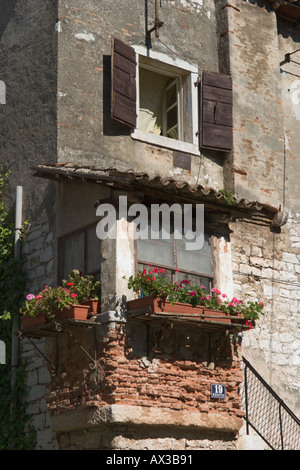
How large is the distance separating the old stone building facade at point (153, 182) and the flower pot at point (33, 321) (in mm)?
347

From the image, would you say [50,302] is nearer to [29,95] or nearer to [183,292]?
[183,292]

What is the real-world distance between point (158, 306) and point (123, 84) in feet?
13.2

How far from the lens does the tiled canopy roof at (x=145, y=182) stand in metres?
10.1

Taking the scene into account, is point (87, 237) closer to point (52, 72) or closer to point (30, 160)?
point (30, 160)

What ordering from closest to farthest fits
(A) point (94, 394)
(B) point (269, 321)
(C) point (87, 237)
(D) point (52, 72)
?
(A) point (94, 394) → (C) point (87, 237) → (D) point (52, 72) → (B) point (269, 321)

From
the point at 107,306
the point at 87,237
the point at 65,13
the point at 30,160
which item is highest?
the point at 65,13

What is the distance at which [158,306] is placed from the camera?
9750 mm

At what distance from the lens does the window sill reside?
12289 mm

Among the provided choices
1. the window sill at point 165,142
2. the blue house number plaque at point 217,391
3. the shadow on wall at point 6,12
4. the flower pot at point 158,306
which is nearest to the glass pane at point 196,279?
the flower pot at point 158,306

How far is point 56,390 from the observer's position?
1044cm

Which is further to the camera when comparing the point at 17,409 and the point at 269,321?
the point at 269,321

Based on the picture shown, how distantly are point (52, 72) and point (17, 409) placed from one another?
492cm

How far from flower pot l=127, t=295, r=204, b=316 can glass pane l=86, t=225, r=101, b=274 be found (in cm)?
80

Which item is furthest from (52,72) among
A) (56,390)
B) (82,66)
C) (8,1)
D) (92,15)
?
(56,390)
